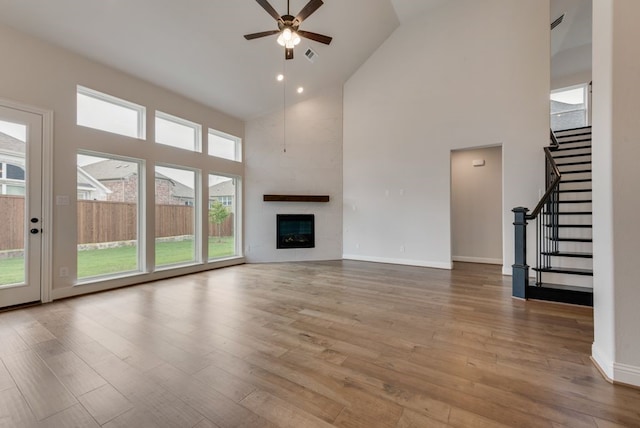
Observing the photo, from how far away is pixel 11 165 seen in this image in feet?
10.5

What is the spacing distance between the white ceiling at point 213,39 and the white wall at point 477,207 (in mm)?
3331

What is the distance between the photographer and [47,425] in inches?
54.4

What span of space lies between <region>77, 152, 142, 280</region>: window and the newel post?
5.75 m

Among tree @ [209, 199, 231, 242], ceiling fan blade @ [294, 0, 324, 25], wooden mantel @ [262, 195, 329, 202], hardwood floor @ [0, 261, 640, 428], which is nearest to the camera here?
hardwood floor @ [0, 261, 640, 428]

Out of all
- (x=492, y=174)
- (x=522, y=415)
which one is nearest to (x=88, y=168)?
(x=522, y=415)

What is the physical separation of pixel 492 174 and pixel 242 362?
6402mm

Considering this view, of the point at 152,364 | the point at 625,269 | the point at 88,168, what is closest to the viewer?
the point at 625,269

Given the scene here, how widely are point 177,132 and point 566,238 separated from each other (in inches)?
262

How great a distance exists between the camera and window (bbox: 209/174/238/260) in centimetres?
558

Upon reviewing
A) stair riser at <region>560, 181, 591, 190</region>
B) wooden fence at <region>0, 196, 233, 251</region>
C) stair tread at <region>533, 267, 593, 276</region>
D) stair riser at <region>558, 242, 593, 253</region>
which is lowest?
stair tread at <region>533, 267, 593, 276</region>

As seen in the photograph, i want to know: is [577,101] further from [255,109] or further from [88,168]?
[88,168]

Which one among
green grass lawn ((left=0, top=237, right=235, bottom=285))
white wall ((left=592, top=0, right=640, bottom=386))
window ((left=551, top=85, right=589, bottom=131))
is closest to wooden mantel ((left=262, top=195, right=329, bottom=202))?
green grass lawn ((left=0, top=237, right=235, bottom=285))

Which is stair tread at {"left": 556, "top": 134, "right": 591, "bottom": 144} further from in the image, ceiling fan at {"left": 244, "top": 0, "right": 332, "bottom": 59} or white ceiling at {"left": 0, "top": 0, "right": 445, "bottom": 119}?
ceiling fan at {"left": 244, "top": 0, "right": 332, "bottom": 59}

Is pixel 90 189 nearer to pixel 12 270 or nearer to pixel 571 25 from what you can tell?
pixel 12 270
